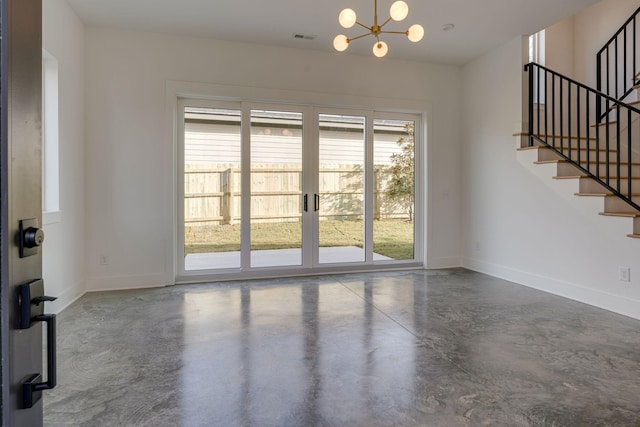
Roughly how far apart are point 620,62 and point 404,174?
11.2ft

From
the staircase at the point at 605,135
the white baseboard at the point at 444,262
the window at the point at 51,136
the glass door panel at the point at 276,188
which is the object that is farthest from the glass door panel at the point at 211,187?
the staircase at the point at 605,135

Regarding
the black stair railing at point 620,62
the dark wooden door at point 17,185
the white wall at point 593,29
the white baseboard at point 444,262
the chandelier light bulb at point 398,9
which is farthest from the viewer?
the white baseboard at point 444,262

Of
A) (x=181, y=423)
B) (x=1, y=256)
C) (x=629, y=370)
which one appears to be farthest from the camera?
(x=629, y=370)

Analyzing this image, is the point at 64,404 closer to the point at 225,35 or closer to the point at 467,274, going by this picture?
the point at 225,35

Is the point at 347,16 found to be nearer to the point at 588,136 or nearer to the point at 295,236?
the point at 295,236

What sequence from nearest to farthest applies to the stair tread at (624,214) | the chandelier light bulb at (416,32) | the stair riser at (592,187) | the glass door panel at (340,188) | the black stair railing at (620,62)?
the chandelier light bulb at (416,32) < the stair tread at (624,214) < the stair riser at (592,187) < the black stair railing at (620,62) < the glass door panel at (340,188)

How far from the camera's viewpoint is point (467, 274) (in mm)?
5430

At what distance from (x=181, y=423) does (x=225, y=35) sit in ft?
14.4

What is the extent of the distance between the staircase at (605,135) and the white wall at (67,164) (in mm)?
5323

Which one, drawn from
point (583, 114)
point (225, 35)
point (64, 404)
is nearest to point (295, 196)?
point (225, 35)

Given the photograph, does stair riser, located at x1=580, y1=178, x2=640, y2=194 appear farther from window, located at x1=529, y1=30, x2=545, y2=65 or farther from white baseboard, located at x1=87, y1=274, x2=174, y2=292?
white baseboard, located at x1=87, y1=274, x2=174, y2=292

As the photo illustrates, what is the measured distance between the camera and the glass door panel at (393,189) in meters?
5.73

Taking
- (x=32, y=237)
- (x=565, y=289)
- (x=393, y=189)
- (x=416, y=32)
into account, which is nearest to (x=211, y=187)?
(x=393, y=189)

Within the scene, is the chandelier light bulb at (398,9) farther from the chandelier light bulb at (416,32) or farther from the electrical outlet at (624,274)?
the electrical outlet at (624,274)
